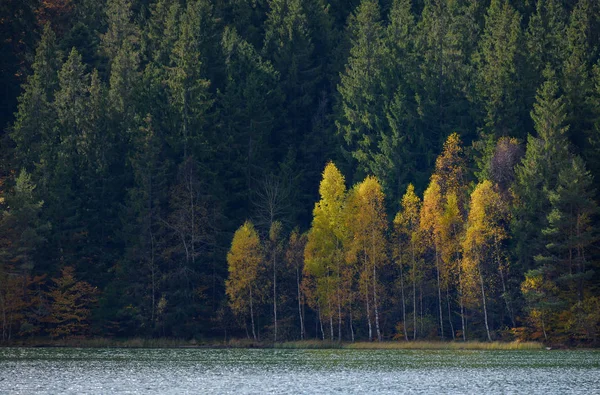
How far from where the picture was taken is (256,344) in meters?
84.6

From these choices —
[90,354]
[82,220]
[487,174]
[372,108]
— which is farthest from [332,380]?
[372,108]

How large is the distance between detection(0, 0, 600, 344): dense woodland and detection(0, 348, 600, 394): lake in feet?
35.9

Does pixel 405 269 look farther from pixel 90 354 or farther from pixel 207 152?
pixel 90 354

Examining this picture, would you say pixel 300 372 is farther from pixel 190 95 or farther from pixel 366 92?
pixel 366 92

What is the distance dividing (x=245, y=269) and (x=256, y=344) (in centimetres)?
556

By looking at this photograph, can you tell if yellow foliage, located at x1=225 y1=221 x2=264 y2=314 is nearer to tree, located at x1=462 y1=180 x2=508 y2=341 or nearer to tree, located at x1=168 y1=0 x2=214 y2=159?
tree, located at x1=168 y1=0 x2=214 y2=159

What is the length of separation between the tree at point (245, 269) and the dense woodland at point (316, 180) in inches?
6.6

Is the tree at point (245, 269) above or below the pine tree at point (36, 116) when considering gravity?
below

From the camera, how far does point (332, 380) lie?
4953 cm

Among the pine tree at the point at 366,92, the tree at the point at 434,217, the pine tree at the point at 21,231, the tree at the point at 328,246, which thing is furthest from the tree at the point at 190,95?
the tree at the point at 434,217

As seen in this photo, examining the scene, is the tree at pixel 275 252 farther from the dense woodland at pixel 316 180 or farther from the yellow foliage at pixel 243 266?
the yellow foliage at pixel 243 266

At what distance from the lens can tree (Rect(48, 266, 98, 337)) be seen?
86.2 meters

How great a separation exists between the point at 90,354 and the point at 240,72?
1535 inches

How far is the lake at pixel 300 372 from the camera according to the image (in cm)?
4481
